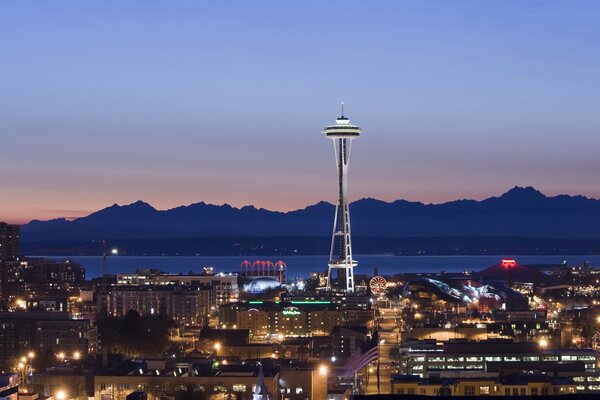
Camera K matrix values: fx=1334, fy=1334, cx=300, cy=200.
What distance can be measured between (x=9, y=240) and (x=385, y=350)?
54446 millimetres

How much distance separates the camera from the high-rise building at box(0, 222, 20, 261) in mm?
94312

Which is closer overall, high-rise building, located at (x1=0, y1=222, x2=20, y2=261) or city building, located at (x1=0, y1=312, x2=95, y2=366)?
city building, located at (x1=0, y1=312, x2=95, y2=366)

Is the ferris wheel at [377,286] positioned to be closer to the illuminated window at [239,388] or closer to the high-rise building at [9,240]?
the high-rise building at [9,240]

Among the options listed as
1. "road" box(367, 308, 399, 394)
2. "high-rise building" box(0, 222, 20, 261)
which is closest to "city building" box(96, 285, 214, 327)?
"road" box(367, 308, 399, 394)

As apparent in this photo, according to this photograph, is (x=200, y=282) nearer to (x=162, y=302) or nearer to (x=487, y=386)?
(x=162, y=302)

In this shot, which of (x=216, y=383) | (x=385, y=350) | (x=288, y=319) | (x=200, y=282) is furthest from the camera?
(x=200, y=282)

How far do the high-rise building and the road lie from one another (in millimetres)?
33655

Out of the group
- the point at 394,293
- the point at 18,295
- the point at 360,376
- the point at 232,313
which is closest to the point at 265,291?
the point at 394,293

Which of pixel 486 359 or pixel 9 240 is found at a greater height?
pixel 9 240

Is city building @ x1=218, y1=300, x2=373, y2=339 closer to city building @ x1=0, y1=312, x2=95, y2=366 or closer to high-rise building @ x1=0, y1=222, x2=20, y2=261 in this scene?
city building @ x1=0, y1=312, x2=95, y2=366

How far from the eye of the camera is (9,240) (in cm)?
9562

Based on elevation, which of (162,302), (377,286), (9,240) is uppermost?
(9,240)

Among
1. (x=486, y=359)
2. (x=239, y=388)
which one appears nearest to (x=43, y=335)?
(x=486, y=359)

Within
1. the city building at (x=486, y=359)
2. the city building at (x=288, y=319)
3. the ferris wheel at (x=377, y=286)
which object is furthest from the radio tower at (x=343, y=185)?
the city building at (x=486, y=359)
